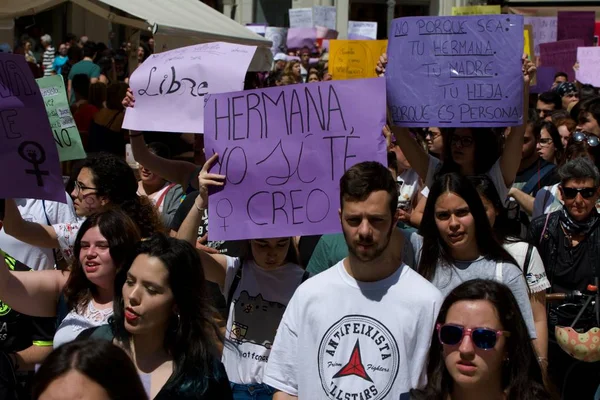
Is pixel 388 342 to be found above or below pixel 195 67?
below

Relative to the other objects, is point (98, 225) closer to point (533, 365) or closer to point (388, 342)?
point (388, 342)

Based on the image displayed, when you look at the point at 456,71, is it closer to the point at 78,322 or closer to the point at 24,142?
the point at 24,142

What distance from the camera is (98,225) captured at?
425 cm

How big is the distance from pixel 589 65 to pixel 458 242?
343 inches

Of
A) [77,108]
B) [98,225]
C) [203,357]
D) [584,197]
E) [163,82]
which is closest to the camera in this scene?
[203,357]

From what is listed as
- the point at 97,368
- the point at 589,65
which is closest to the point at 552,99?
the point at 589,65

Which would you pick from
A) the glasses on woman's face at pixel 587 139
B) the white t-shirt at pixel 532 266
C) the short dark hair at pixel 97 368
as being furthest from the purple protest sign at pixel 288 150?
the glasses on woman's face at pixel 587 139

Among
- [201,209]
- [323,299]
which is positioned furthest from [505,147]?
[323,299]

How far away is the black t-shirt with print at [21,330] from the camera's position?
4691mm

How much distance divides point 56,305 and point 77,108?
6871 mm

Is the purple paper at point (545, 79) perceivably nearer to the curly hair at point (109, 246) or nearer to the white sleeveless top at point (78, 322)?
the curly hair at point (109, 246)

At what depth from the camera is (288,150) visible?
4.75 metres

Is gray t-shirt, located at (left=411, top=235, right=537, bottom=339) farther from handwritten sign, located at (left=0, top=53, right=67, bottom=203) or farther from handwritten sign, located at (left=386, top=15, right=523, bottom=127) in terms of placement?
handwritten sign, located at (left=0, top=53, right=67, bottom=203)

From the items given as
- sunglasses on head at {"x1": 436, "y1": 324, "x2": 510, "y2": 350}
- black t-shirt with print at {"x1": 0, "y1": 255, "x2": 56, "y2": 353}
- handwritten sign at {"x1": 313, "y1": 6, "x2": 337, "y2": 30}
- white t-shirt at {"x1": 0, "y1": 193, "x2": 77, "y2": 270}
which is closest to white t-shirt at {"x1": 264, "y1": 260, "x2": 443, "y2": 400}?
sunglasses on head at {"x1": 436, "y1": 324, "x2": 510, "y2": 350}
